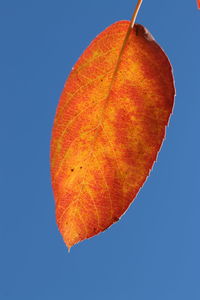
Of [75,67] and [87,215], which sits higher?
[75,67]

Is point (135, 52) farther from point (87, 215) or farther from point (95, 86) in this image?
point (87, 215)

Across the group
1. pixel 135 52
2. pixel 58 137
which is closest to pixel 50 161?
pixel 58 137

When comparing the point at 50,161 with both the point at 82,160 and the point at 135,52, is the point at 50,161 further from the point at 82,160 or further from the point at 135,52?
the point at 135,52

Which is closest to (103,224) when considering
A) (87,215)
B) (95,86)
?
(87,215)

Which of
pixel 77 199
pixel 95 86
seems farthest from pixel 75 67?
pixel 77 199

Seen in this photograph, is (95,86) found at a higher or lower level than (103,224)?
higher
